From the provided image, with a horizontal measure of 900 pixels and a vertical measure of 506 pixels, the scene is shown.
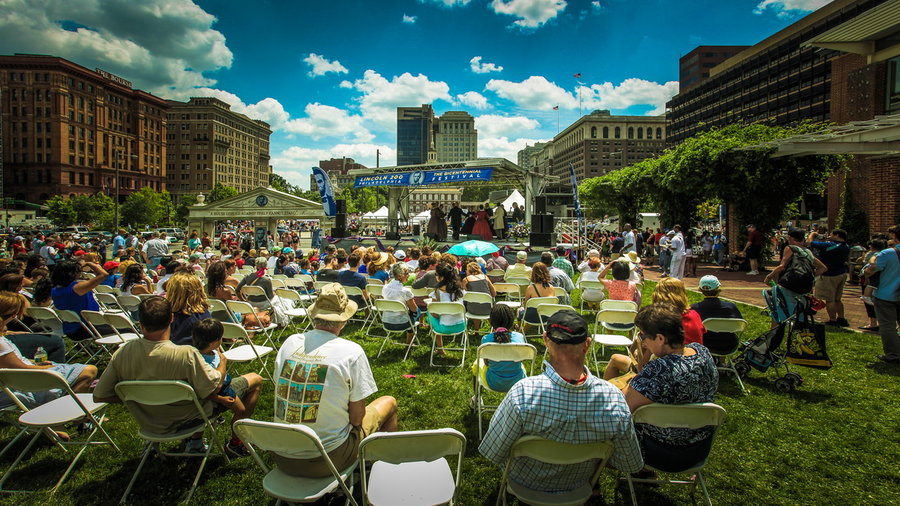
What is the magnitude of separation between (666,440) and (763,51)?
88.9 meters

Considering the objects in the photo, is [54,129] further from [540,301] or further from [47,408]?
[540,301]

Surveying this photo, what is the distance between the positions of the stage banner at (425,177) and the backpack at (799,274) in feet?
37.2

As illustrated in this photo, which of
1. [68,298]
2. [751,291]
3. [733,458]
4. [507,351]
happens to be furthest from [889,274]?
[68,298]

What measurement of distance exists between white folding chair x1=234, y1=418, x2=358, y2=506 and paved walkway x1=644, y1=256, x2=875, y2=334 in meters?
8.94

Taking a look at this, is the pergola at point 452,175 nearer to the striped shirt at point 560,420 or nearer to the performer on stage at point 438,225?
the performer on stage at point 438,225

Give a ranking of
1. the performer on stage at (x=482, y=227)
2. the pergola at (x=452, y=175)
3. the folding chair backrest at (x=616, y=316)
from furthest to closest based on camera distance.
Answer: the performer on stage at (x=482, y=227), the pergola at (x=452, y=175), the folding chair backrest at (x=616, y=316)

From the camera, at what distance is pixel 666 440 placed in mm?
2512

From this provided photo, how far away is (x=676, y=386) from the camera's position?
2.54m

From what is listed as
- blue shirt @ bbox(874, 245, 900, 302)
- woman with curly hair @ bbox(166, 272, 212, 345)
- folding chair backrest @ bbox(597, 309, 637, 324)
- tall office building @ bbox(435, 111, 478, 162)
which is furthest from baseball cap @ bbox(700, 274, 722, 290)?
tall office building @ bbox(435, 111, 478, 162)

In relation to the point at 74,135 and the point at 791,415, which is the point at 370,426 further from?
the point at 74,135

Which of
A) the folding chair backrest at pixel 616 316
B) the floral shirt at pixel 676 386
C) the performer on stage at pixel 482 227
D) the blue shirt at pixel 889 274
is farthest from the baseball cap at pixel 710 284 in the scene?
the performer on stage at pixel 482 227

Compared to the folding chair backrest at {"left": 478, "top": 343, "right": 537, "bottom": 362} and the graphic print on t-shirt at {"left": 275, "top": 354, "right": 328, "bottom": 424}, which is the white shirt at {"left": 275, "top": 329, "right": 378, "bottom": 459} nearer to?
the graphic print on t-shirt at {"left": 275, "top": 354, "right": 328, "bottom": 424}

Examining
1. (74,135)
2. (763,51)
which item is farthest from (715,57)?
(74,135)

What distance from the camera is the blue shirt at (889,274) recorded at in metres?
5.50
